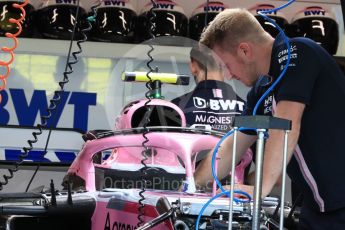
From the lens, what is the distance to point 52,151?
12.7 ft

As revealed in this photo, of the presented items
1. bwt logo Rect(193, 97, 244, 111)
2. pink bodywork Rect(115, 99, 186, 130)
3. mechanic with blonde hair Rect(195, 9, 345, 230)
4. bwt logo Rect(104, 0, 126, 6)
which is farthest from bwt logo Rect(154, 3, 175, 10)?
mechanic with blonde hair Rect(195, 9, 345, 230)

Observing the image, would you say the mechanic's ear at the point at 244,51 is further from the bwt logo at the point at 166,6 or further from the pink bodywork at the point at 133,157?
the bwt logo at the point at 166,6

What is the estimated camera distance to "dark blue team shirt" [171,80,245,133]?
268cm

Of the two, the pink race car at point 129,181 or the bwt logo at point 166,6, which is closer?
the pink race car at point 129,181

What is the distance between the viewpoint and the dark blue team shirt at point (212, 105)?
268 cm

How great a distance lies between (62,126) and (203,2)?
1238mm

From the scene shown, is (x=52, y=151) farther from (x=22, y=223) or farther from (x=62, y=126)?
(x=22, y=223)

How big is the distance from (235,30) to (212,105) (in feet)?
3.50

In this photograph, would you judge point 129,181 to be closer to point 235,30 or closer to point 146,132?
point 146,132

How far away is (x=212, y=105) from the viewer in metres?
2.69

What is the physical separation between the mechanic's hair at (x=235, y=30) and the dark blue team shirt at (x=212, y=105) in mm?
995

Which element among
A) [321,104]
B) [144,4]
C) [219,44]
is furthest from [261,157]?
[144,4]

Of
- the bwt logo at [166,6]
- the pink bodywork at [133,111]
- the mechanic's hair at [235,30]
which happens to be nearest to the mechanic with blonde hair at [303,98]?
the mechanic's hair at [235,30]

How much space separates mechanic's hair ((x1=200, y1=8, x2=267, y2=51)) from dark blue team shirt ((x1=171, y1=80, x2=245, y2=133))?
0.99 meters
